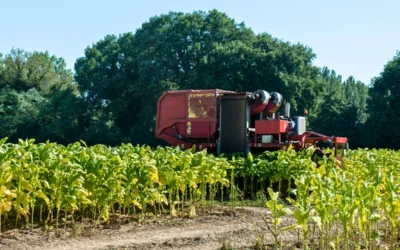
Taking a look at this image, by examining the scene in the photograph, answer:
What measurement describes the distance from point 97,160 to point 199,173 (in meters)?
2.50

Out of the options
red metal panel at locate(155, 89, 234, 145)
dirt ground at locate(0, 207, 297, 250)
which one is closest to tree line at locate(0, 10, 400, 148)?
red metal panel at locate(155, 89, 234, 145)

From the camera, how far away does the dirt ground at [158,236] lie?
6.95 meters

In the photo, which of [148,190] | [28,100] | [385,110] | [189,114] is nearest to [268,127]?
[189,114]

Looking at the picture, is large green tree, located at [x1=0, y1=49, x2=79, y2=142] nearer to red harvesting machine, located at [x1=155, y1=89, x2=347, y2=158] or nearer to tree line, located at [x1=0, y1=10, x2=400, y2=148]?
tree line, located at [x1=0, y1=10, x2=400, y2=148]

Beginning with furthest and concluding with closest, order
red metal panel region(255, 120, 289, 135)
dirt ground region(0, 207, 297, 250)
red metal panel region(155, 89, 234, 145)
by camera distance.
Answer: red metal panel region(155, 89, 234, 145)
red metal panel region(255, 120, 289, 135)
dirt ground region(0, 207, 297, 250)

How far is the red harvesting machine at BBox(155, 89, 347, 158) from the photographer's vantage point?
1501cm

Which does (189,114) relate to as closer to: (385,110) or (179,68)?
(179,68)

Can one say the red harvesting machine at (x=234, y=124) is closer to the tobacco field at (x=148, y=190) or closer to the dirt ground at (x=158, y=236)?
the tobacco field at (x=148, y=190)

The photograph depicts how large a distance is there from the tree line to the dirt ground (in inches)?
1154

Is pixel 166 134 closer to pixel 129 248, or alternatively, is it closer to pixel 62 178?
pixel 62 178

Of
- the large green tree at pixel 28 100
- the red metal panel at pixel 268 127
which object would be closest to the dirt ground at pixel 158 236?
the red metal panel at pixel 268 127

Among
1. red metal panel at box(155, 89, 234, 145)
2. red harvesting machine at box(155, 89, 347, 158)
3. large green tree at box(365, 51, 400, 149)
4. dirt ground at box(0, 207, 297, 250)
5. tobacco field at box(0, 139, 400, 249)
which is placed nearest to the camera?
tobacco field at box(0, 139, 400, 249)

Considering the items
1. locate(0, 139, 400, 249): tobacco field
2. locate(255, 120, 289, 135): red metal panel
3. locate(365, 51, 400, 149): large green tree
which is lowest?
locate(0, 139, 400, 249): tobacco field

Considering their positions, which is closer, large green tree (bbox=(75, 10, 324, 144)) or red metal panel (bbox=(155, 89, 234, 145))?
red metal panel (bbox=(155, 89, 234, 145))
